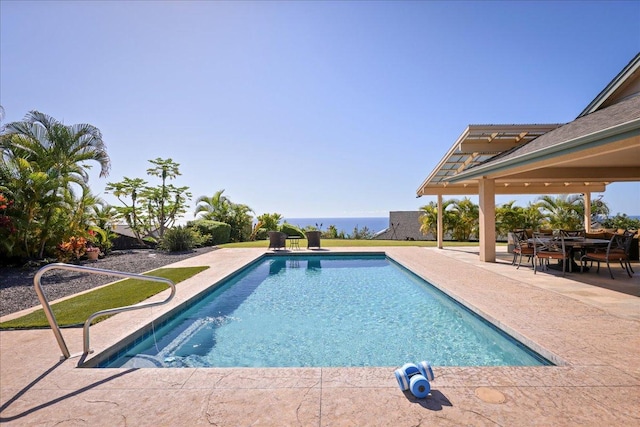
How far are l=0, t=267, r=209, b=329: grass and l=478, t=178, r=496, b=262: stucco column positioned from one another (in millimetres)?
9914

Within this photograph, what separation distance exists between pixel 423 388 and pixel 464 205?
794 inches

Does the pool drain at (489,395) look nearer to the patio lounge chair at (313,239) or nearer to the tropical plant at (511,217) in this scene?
the patio lounge chair at (313,239)

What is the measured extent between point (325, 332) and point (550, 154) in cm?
594

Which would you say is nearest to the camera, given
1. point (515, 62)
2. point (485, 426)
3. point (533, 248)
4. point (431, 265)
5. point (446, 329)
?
point (485, 426)

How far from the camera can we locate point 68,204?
11.4 meters

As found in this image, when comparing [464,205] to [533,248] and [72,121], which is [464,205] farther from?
[72,121]

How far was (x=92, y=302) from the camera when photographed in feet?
20.9

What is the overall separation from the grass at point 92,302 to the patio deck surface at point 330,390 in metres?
0.47

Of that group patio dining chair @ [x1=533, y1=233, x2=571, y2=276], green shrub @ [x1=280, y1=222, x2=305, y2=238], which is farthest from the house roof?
green shrub @ [x1=280, y1=222, x2=305, y2=238]

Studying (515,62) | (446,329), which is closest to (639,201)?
(515,62)

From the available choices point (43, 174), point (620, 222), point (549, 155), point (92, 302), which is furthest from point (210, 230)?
point (620, 222)

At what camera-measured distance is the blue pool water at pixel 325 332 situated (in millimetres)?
4520

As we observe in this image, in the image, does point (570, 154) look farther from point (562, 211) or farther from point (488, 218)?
point (562, 211)

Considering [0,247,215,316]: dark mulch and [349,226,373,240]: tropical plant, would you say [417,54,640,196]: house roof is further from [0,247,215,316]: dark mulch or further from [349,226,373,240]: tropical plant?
[0,247,215,316]: dark mulch
